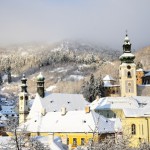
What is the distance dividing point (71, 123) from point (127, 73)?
51974 millimetres

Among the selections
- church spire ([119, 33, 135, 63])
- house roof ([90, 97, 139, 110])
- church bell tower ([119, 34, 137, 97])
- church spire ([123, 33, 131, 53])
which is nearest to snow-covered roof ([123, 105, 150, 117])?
house roof ([90, 97, 139, 110])

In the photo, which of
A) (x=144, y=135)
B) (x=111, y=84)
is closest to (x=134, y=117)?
(x=144, y=135)

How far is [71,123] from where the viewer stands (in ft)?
209

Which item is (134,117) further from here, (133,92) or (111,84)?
(111,84)

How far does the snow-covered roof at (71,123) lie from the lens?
2400 inches

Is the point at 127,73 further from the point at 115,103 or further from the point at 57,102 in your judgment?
the point at 57,102

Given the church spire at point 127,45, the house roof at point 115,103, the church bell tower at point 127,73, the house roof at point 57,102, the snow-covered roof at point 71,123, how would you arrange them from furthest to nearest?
the church spire at point 127,45, the church bell tower at point 127,73, the house roof at point 115,103, the house roof at point 57,102, the snow-covered roof at point 71,123

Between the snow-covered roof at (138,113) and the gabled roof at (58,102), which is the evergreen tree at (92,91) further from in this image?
the snow-covered roof at (138,113)

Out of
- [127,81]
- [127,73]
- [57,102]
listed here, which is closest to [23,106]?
[57,102]

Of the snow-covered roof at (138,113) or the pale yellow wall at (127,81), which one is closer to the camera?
the snow-covered roof at (138,113)

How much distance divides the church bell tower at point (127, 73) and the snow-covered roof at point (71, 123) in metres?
46.6

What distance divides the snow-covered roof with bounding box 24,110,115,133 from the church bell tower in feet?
153

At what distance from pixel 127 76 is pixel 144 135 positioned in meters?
54.9

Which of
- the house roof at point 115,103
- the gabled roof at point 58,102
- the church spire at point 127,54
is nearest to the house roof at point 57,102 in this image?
the gabled roof at point 58,102
